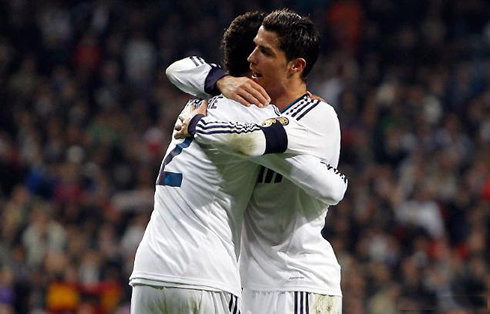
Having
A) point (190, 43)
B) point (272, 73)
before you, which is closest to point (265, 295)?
point (272, 73)

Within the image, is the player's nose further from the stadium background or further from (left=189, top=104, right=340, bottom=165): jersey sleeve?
the stadium background

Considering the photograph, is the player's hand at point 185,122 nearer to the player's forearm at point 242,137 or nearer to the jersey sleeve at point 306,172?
the player's forearm at point 242,137

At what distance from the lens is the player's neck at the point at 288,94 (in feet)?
13.9

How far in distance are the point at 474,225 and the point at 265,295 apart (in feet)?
20.6

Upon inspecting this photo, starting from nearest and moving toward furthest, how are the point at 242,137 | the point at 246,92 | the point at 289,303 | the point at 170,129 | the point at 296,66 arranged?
the point at 242,137 < the point at 246,92 < the point at 289,303 < the point at 296,66 < the point at 170,129

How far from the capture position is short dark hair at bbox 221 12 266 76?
169 inches

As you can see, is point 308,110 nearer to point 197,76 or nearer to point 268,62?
point 268,62

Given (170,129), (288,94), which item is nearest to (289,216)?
(288,94)

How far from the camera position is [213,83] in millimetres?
4184

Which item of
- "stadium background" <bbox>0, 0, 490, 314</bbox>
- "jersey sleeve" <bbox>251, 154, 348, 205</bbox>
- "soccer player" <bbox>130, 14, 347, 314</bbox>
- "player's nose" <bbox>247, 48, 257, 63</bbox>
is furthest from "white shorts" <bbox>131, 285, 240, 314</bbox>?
"stadium background" <bbox>0, 0, 490, 314</bbox>

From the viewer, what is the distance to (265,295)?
4168 millimetres

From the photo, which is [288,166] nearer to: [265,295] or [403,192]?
[265,295]

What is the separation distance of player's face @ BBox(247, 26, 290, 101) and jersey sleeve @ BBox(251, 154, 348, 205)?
45 centimetres

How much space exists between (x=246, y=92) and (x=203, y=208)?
1.75 ft
